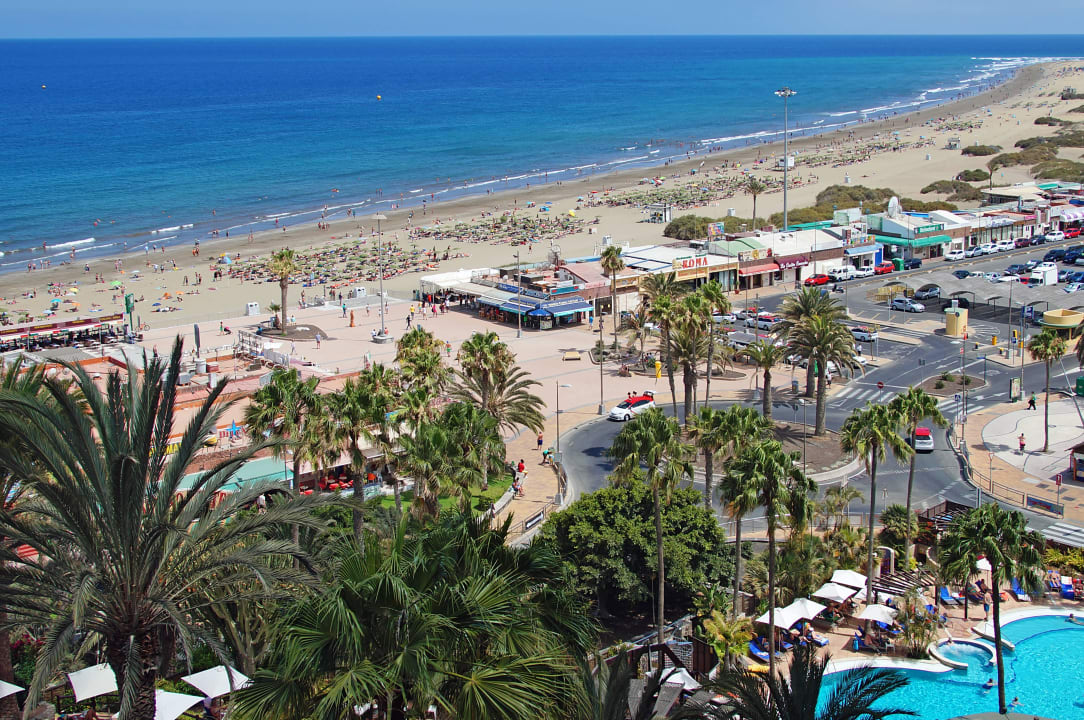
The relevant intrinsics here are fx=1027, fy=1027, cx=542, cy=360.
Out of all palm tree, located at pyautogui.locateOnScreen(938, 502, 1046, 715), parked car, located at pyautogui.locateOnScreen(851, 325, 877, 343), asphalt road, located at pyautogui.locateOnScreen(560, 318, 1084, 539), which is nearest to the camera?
palm tree, located at pyautogui.locateOnScreen(938, 502, 1046, 715)

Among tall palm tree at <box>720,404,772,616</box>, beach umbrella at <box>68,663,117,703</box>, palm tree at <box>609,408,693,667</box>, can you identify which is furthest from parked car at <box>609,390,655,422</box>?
beach umbrella at <box>68,663,117,703</box>

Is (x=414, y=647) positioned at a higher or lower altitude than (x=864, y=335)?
higher

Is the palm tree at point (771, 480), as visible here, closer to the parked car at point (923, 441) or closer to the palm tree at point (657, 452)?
the palm tree at point (657, 452)

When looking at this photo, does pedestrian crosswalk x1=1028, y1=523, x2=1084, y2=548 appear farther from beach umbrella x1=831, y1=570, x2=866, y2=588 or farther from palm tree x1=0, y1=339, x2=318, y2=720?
palm tree x1=0, y1=339, x2=318, y2=720

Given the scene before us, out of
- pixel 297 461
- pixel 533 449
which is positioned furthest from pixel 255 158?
pixel 297 461

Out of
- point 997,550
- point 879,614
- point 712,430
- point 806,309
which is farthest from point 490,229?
point 997,550

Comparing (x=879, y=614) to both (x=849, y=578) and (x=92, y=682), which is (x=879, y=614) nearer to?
(x=849, y=578)
